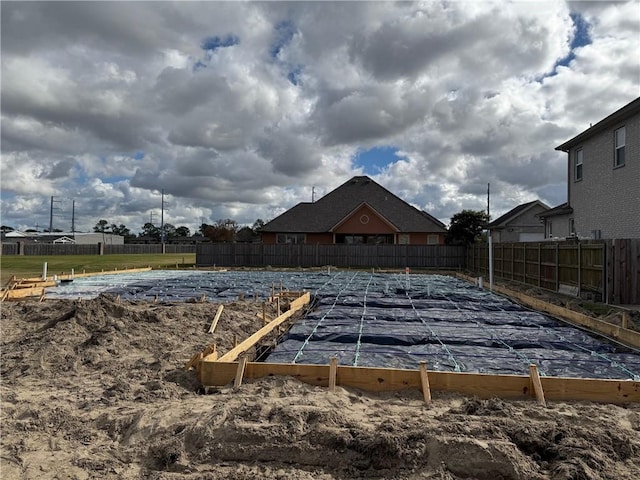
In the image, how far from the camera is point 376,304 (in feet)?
38.6

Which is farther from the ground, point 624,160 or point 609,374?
point 624,160

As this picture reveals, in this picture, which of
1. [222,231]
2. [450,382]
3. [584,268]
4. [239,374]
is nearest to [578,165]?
[584,268]

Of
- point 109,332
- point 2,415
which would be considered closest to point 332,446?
point 2,415

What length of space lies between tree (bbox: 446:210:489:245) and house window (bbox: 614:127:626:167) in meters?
23.1

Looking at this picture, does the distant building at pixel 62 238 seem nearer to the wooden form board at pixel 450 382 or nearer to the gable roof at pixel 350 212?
the gable roof at pixel 350 212

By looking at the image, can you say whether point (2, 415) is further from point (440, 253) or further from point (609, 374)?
point (440, 253)

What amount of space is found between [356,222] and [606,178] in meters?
19.4

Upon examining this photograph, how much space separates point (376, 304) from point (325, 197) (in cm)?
2704

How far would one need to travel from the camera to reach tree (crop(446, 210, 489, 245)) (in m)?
38.7

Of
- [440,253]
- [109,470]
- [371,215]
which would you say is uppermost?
[371,215]

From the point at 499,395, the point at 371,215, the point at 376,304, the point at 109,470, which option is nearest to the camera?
the point at 109,470

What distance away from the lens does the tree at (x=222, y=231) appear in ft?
203

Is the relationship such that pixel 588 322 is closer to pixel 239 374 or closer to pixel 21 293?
pixel 239 374

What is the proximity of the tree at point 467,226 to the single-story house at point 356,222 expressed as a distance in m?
4.43
